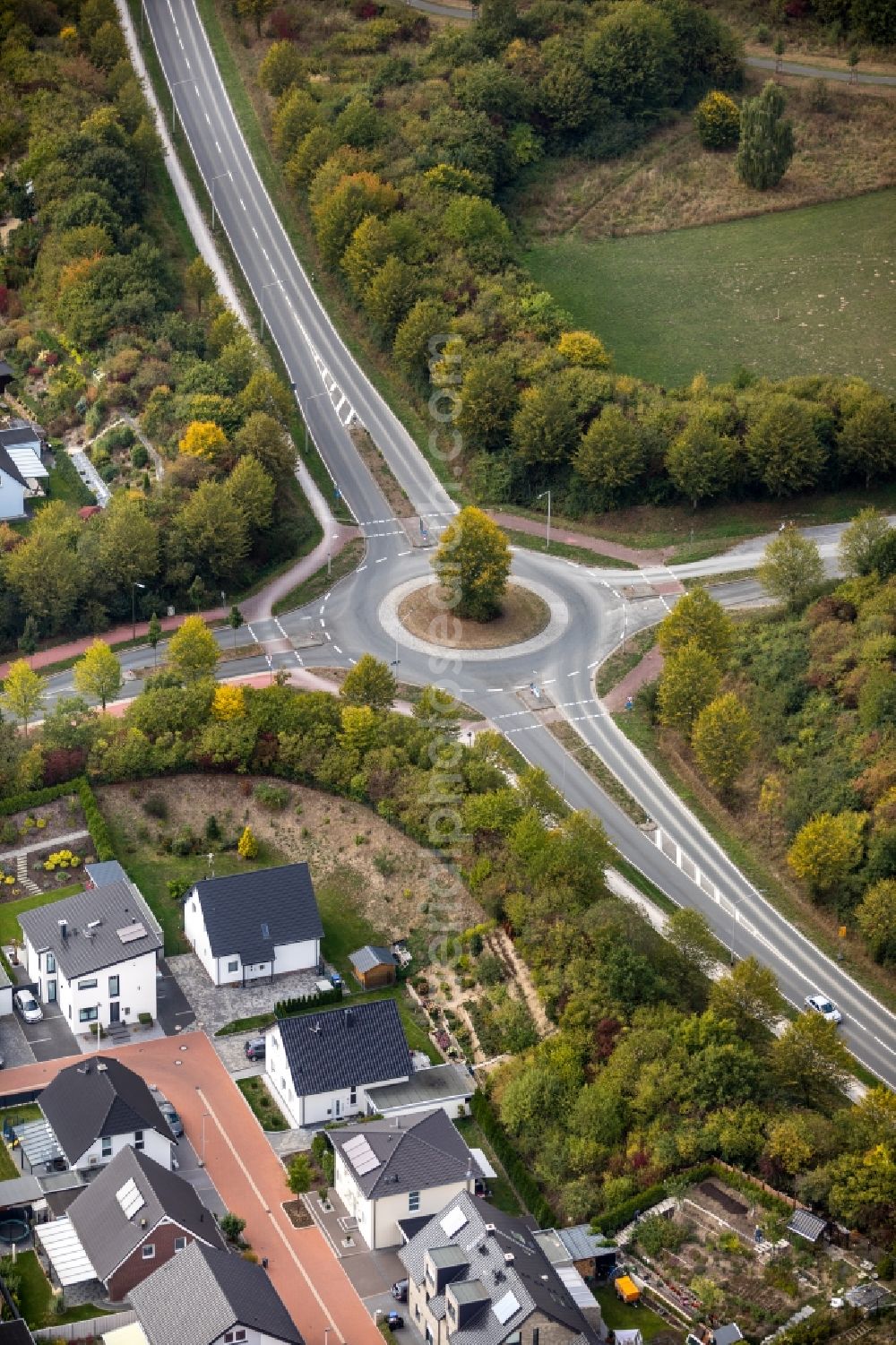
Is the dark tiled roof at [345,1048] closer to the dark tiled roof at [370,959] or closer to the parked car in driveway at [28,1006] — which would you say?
the dark tiled roof at [370,959]

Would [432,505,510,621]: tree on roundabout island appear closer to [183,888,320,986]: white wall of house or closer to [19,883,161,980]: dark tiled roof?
[183,888,320,986]: white wall of house

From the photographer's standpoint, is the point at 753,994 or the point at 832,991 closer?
the point at 753,994

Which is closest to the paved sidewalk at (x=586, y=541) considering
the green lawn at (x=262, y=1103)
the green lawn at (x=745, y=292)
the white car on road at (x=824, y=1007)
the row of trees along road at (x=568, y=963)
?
the green lawn at (x=745, y=292)

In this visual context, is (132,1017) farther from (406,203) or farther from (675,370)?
(406,203)

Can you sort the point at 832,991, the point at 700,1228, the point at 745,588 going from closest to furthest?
the point at 700,1228
the point at 832,991
the point at 745,588

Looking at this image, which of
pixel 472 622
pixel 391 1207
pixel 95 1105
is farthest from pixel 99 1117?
pixel 472 622

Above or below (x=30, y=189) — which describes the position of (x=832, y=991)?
below

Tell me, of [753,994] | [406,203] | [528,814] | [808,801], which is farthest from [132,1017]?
[406,203]

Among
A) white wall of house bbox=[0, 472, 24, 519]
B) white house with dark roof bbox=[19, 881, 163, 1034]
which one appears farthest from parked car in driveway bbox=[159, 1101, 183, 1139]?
white wall of house bbox=[0, 472, 24, 519]
